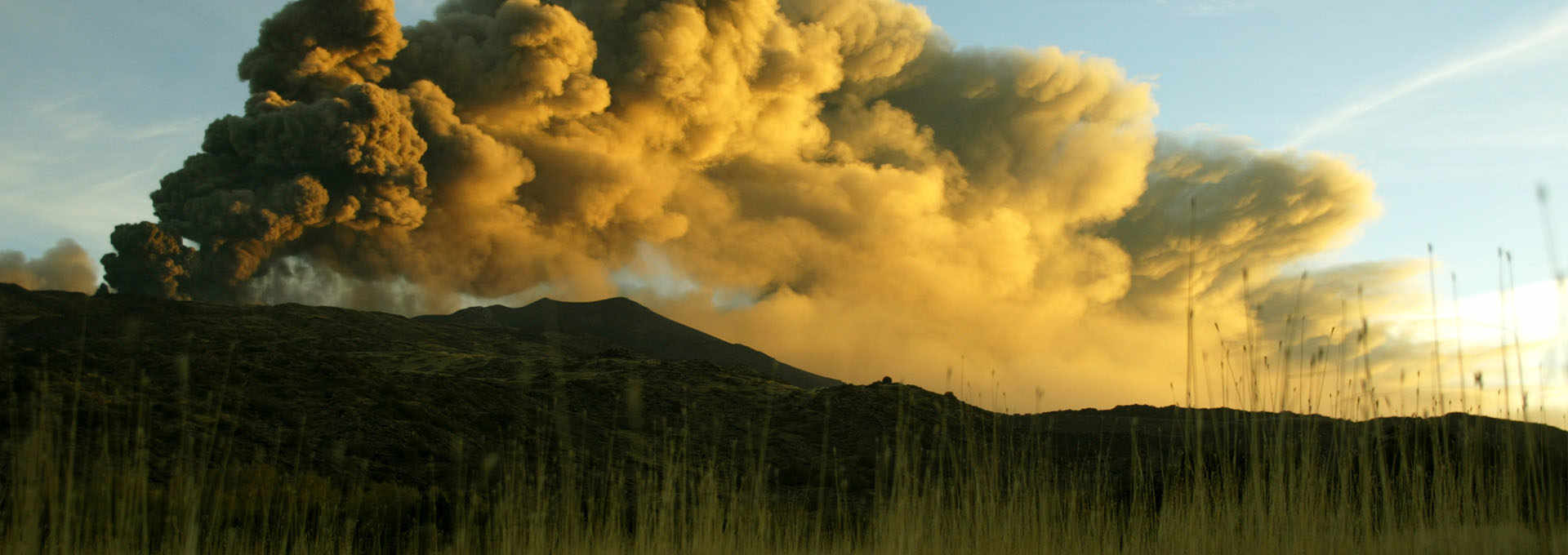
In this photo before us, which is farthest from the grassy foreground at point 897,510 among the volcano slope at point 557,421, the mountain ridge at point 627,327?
the mountain ridge at point 627,327

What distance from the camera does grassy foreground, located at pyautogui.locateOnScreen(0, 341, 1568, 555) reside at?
17.8ft

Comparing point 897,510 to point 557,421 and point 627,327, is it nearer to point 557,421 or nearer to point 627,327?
point 557,421

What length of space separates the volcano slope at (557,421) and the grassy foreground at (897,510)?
13 cm

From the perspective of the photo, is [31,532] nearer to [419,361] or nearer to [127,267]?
[419,361]

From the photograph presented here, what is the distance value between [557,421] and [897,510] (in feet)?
41.4

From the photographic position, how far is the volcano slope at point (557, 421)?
754 centimetres

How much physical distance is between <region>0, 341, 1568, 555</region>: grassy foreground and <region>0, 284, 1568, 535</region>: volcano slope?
0.13m

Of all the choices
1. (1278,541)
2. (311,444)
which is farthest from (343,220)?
(1278,541)

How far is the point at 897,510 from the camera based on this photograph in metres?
6.79

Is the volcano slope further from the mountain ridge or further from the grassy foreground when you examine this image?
the mountain ridge

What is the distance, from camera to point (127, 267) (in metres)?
40.3

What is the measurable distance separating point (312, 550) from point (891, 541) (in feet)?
16.2

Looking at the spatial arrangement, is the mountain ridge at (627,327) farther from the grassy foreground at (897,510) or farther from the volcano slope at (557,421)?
the grassy foreground at (897,510)

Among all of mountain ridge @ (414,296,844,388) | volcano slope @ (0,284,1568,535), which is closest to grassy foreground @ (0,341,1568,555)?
volcano slope @ (0,284,1568,535)
